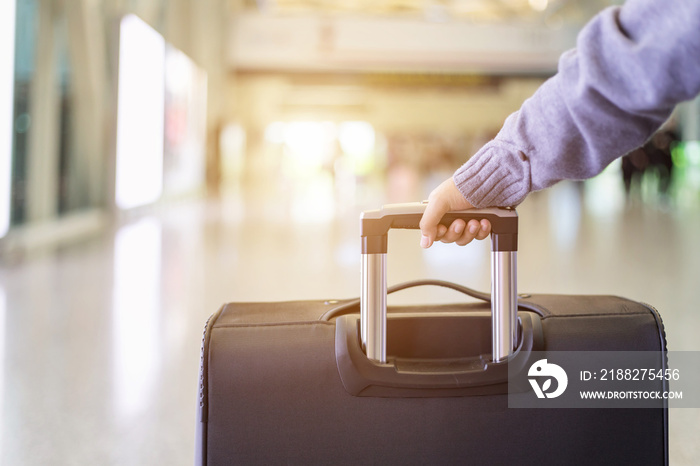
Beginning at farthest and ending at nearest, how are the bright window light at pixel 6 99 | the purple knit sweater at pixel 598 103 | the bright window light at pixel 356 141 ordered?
1. the bright window light at pixel 356 141
2. the bright window light at pixel 6 99
3. the purple knit sweater at pixel 598 103

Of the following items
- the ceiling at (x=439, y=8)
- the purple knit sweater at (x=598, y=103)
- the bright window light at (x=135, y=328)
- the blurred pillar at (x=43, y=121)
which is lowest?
the bright window light at (x=135, y=328)

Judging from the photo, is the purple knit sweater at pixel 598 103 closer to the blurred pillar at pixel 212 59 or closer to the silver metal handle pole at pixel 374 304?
the silver metal handle pole at pixel 374 304

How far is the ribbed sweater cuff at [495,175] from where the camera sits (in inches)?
47.7

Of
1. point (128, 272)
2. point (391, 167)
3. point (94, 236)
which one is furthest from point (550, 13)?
point (128, 272)

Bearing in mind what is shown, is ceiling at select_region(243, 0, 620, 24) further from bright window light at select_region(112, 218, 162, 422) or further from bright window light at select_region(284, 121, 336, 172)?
bright window light at select_region(112, 218, 162, 422)

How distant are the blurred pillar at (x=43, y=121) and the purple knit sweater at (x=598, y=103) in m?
6.79

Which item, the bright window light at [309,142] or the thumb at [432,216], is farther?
the bright window light at [309,142]

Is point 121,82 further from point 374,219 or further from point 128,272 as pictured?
point 374,219

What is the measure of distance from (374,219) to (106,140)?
Answer: 28.5 ft

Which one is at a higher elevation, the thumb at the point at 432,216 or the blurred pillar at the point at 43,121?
the blurred pillar at the point at 43,121

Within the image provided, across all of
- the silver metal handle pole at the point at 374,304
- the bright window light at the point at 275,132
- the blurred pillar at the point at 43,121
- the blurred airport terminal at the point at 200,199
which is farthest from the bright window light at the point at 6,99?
the bright window light at the point at 275,132

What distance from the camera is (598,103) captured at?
1044 millimetres

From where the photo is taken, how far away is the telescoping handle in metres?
1.18

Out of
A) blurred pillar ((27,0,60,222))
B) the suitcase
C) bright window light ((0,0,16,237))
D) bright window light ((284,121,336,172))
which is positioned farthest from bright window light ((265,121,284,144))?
the suitcase
